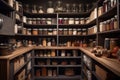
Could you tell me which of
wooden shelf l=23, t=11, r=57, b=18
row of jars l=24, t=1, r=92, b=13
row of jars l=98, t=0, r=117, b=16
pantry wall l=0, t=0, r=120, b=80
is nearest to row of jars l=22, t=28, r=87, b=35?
pantry wall l=0, t=0, r=120, b=80

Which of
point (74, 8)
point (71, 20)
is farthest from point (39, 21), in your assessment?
point (74, 8)

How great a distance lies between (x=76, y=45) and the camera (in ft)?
15.9

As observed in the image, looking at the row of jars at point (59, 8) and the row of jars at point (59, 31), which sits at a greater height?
the row of jars at point (59, 8)

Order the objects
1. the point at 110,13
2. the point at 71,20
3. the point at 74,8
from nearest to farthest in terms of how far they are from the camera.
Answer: the point at 110,13 → the point at 71,20 → the point at 74,8

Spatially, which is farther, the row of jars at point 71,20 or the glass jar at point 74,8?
the glass jar at point 74,8

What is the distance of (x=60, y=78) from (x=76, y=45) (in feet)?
3.52

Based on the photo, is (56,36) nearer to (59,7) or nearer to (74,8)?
(59,7)

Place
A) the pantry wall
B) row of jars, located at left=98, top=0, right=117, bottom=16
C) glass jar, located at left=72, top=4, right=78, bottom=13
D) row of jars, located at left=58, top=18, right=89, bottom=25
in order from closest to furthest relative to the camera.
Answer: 1. row of jars, located at left=98, top=0, right=117, bottom=16
2. the pantry wall
3. row of jars, located at left=58, top=18, right=89, bottom=25
4. glass jar, located at left=72, top=4, right=78, bottom=13

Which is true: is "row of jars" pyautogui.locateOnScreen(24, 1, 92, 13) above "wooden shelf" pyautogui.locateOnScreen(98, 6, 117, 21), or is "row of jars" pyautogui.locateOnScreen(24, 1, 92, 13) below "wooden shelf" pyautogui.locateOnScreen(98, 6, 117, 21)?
above

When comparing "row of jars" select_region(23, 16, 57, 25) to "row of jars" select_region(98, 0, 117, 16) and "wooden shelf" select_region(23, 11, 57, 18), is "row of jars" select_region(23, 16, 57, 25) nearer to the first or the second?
"wooden shelf" select_region(23, 11, 57, 18)

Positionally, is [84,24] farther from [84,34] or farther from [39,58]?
[39,58]

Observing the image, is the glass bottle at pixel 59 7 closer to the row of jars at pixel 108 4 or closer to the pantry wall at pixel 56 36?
the pantry wall at pixel 56 36

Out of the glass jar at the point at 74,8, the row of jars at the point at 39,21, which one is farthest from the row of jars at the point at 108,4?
the row of jars at the point at 39,21

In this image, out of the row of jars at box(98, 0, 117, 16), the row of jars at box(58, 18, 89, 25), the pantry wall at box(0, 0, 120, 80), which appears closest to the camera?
the row of jars at box(98, 0, 117, 16)
